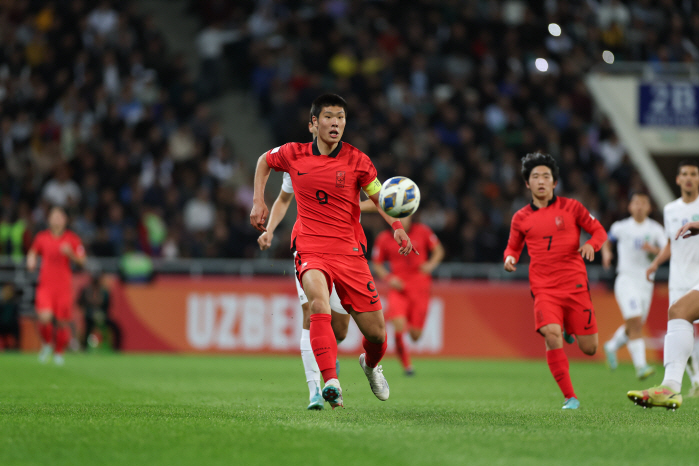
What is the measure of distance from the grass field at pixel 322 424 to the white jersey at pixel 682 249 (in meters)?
1.33

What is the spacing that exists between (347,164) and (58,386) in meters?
4.73

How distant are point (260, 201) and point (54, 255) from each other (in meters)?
9.62

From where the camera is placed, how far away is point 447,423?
22.7 feet

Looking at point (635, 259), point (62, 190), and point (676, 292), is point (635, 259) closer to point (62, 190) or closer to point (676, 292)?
point (676, 292)

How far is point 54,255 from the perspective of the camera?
16.4 m

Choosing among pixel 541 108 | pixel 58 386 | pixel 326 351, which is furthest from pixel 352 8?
pixel 326 351

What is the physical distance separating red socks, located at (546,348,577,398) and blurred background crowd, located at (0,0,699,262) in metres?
10.1

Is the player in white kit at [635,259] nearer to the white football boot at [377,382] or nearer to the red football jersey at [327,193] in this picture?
the white football boot at [377,382]

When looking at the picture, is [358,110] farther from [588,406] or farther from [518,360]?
[588,406]

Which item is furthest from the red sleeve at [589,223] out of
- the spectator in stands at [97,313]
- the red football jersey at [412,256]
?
the spectator in stands at [97,313]

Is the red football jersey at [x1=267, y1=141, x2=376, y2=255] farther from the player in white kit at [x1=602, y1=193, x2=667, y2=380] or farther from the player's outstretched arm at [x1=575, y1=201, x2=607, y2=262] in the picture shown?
the player in white kit at [x1=602, y1=193, x2=667, y2=380]

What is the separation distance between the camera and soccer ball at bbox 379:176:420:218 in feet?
24.1

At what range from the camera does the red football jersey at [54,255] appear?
637 inches

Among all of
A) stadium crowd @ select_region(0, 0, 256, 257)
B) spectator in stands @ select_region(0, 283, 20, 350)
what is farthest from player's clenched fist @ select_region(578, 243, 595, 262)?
spectator in stands @ select_region(0, 283, 20, 350)
